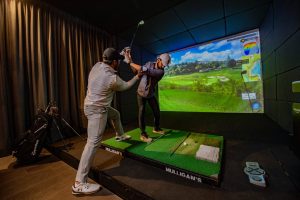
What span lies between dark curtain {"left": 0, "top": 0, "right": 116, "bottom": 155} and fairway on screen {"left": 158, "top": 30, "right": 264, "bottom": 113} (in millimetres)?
3504

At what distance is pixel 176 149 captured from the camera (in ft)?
5.94

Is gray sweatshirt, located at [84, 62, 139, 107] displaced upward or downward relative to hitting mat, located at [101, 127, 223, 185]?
upward

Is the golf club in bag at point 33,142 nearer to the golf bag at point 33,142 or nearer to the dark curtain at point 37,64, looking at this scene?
the golf bag at point 33,142

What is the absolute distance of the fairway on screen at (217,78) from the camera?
423 cm

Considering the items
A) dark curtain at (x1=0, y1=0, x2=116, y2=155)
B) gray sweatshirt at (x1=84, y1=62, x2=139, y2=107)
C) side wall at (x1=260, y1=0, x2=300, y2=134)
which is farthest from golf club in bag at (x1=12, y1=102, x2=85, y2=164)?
side wall at (x1=260, y1=0, x2=300, y2=134)

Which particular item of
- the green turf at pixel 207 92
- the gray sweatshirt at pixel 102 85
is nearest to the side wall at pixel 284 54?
the green turf at pixel 207 92

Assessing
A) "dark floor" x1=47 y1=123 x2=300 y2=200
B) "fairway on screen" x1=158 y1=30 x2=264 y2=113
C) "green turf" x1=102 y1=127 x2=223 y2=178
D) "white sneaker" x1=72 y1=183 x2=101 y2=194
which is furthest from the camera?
"fairway on screen" x1=158 y1=30 x2=264 y2=113

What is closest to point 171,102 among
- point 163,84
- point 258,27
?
point 163,84

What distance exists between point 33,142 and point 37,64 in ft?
4.85

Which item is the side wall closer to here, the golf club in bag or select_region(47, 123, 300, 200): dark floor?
select_region(47, 123, 300, 200): dark floor

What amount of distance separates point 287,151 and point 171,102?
14.1 ft

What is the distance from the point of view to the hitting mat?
1.30m

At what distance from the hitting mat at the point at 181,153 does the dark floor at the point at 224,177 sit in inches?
2.8

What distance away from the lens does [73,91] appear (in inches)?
119
